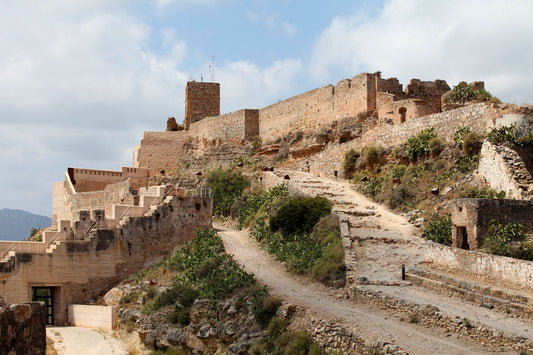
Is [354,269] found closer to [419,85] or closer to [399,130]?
[399,130]

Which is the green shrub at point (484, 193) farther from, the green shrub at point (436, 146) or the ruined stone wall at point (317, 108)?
the ruined stone wall at point (317, 108)

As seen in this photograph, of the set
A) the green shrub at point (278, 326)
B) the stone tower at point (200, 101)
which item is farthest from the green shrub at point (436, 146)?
the stone tower at point (200, 101)

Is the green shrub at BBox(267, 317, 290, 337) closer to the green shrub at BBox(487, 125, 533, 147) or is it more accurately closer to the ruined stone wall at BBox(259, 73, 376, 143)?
the green shrub at BBox(487, 125, 533, 147)

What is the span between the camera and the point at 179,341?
53.4ft

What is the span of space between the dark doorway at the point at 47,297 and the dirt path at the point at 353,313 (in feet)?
18.7

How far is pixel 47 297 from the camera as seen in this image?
20.4 metres

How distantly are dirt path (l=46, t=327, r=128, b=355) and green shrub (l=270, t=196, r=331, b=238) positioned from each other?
6.21 m

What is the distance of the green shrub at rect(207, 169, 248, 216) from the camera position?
2858 centimetres

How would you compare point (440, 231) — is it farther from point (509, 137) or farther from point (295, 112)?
point (295, 112)

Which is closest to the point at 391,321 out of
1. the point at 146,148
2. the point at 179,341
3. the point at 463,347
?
the point at 463,347

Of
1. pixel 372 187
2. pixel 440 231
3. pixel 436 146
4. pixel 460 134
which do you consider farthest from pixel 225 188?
pixel 440 231

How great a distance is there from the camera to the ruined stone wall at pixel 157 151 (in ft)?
130

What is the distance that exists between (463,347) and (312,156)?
68.8 feet

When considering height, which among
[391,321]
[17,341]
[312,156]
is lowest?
[391,321]
